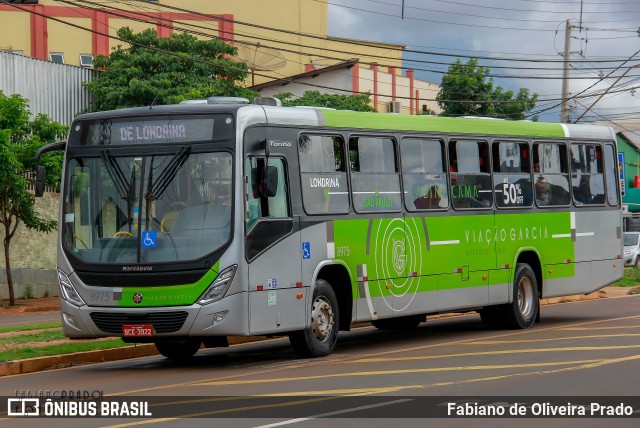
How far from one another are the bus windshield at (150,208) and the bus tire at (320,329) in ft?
Answer: 6.60

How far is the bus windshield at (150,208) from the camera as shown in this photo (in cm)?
1498

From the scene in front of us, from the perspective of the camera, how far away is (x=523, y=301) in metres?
Result: 21.2

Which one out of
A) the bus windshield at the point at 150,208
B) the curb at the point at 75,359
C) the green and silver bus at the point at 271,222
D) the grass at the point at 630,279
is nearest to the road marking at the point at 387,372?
the green and silver bus at the point at 271,222

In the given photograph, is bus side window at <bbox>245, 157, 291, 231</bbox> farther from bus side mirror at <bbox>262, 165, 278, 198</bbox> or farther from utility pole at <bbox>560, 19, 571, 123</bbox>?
utility pole at <bbox>560, 19, 571, 123</bbox>

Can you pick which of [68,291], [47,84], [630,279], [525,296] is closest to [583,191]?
[525,296]

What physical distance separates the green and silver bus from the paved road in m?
0.60

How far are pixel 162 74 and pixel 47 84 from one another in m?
4.80

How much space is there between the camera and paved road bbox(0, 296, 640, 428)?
1057cm

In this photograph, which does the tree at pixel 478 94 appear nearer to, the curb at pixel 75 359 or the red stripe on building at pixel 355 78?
the red stripe on building at pixel 355 78

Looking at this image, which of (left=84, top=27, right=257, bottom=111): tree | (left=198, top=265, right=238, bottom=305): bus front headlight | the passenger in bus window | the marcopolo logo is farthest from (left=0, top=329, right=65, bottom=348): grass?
(left=84, top=27, right=257, bottom=111): tree

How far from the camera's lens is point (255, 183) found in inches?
604

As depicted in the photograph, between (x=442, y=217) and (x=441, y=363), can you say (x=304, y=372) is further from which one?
(x=442, y=217)

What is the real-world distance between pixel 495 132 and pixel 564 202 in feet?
7.54

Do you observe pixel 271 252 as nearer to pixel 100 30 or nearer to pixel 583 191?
pixel 583 191
